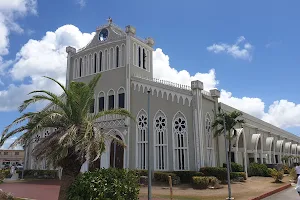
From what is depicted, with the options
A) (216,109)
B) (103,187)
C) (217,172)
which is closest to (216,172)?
(217,172)

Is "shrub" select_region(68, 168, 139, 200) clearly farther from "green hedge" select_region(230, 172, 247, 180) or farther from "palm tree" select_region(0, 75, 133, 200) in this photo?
"green hedge" select_region(230, 172, 247, 180)

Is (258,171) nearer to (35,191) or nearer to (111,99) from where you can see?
(111,99)

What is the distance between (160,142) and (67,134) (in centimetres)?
1373

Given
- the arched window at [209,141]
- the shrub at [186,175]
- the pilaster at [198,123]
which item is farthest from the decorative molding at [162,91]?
the shrub at [186,175]

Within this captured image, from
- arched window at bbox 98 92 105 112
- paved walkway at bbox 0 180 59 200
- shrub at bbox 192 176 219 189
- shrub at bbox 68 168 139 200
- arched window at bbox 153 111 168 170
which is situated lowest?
paved walkway at bbox 0 180 59 200

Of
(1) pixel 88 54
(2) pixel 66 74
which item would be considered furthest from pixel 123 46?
(2) pixel 66 74

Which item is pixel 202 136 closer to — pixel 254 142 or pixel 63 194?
pixel 254 142

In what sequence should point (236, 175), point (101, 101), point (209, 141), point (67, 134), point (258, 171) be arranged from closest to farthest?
point (67, 134)
point (236, 175)
point (209, 141)
point (258, 171)
point (101, 101)

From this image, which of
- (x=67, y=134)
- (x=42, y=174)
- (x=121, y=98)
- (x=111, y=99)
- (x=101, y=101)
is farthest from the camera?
(x=42, y=174)

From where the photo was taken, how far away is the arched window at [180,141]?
23.7 m

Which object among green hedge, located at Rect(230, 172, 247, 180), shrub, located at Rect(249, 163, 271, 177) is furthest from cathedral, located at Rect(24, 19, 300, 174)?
green hedge, located at Rect(230, 172, 247, 180)

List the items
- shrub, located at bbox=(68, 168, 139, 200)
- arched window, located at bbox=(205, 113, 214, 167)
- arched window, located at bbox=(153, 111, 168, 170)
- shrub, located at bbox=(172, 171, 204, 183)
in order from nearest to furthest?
shrub, located at bbox=(68, 168, 139, 200) < shrub, located at bbox=(172, 171, 204, 183) < arched window, located at bbox=(205, 113, 214, 167) < arched window, located at bbox=(153, 111, 168, 170)

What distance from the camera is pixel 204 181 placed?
19.8m

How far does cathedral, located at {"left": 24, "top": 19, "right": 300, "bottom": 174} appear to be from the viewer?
23844mm
